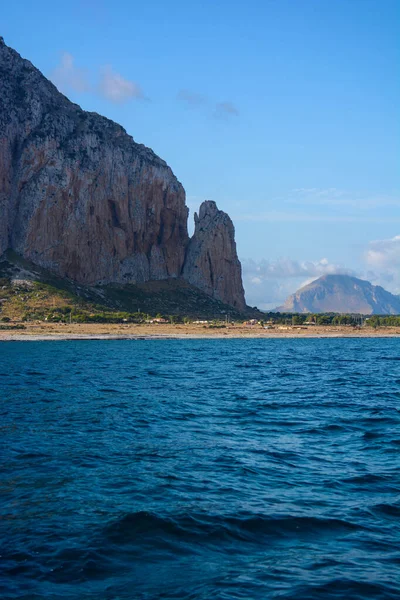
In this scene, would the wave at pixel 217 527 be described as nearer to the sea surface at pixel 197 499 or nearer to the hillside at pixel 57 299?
the sea surface at pixel 197 499

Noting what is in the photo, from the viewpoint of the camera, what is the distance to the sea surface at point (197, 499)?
11.7 m

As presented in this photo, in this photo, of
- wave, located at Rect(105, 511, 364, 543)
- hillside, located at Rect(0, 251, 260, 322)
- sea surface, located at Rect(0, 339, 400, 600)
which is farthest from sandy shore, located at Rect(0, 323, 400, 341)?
wave, located at Rect(105, 511, 364, 543)

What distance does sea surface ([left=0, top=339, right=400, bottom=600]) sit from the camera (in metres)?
11.7

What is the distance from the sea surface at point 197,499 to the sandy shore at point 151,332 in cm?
7665

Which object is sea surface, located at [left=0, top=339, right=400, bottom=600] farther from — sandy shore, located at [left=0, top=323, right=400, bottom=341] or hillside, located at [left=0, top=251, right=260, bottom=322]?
hillside, located at [left=0, top=251, right=260, bottom=322]

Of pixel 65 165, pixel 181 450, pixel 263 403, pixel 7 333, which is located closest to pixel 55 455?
pixel 181 450

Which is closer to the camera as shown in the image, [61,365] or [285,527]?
[285,527]

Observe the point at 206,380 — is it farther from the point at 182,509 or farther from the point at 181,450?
the point at 182,509

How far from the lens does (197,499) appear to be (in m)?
16.5

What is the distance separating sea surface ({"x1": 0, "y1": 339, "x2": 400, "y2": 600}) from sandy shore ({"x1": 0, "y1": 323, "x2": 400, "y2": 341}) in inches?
3018

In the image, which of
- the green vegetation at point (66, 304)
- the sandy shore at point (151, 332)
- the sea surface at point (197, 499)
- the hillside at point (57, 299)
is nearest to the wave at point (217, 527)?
the sea surface at point (197, 499)

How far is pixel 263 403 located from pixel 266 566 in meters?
23.3

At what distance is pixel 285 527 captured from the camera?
14438mm

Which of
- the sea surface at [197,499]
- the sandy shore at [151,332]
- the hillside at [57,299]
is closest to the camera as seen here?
the sea surface at [197,499]
